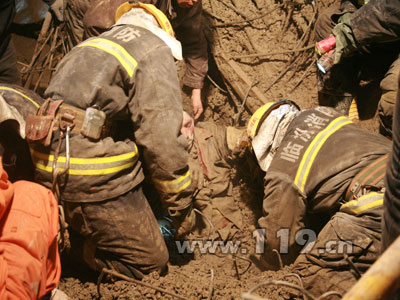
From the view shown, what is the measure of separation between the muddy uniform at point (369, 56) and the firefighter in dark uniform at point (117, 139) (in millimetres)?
1897

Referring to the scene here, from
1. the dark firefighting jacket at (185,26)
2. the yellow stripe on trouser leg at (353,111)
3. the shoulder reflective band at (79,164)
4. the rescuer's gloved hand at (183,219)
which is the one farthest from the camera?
the yellow stripe on trouser leg at (353,111)

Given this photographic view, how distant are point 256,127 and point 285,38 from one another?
192 cm

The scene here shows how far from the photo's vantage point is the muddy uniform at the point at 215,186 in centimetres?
350

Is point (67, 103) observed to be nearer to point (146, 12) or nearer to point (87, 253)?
point (146, 12)

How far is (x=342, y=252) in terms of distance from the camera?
227 centimetres

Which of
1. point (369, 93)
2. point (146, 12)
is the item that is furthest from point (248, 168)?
point (146, 12)

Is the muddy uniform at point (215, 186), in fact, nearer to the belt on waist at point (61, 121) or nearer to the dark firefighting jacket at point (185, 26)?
the dark firefighting jacket at point (185, 26)

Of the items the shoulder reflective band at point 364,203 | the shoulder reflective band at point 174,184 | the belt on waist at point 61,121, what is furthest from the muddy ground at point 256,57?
the belt on waist at point 61,121

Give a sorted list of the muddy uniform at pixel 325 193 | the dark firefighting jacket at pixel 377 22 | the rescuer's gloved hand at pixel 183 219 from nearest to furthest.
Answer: the muddy uniform at pixel 325 193
the rescuer's gloved hand at pixel 183 219
the dark firefighting jacket at pixel 377 22

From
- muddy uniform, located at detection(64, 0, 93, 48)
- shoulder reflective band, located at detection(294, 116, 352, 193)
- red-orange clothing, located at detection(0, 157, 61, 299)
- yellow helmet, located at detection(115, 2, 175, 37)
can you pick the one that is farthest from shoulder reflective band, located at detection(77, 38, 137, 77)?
muddy uniform, located at detection(64, 0, 93, 48)

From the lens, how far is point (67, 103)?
86.8 inches

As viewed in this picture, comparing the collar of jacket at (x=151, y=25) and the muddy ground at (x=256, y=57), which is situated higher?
the collar of jacket at (x=151, y=25)

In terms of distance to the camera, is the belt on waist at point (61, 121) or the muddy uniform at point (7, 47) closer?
the belt on waist at point (61, 121)

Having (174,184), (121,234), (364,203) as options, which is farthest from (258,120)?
(121,234)
